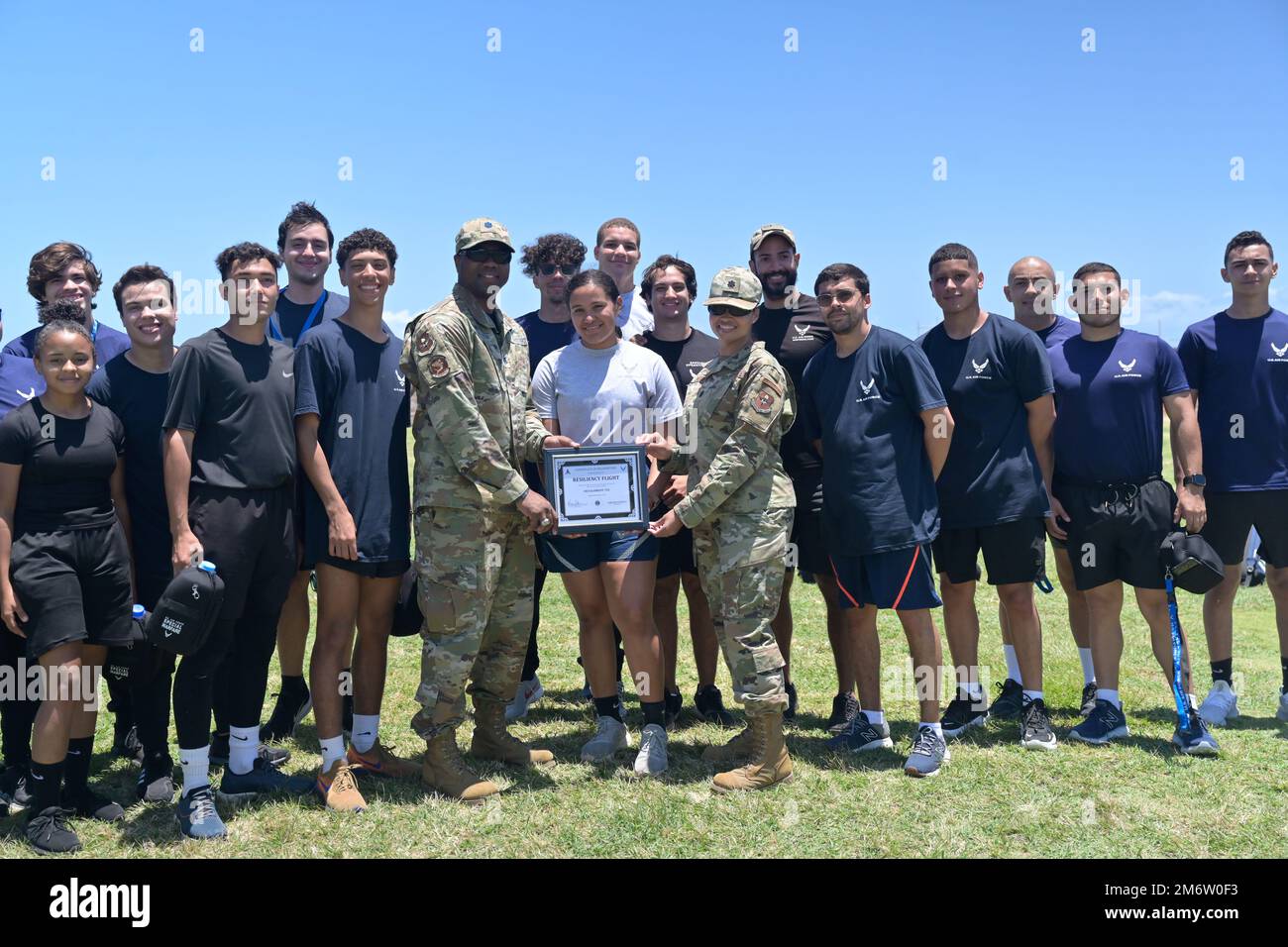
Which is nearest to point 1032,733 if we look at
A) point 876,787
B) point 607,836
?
point 876,787

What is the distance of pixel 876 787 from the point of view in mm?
5266

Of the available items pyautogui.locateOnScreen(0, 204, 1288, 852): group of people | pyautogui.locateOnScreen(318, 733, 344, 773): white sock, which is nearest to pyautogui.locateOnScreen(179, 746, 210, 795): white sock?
pyautogui.locateOnScreen(0, 204, 1288, 852): group of people

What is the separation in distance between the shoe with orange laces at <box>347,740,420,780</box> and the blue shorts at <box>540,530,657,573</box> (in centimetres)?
136

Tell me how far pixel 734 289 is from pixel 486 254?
4.38 feet

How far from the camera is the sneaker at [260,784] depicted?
5.17 meters

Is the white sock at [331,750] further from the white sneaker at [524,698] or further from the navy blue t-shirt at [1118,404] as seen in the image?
the navy blue t-shirt at [1118,404]

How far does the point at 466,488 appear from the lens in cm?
504

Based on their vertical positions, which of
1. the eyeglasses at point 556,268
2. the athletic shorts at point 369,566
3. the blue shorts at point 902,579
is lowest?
the blue shorts at point 902,579

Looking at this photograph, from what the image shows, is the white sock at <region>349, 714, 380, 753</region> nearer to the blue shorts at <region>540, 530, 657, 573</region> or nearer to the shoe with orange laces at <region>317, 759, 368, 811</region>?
the shoe with orange laces at <region>317, 759, 368, 811</region>

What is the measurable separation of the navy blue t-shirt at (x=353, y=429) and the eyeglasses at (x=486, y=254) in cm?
71

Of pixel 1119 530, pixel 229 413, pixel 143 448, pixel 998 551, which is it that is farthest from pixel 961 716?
pixel 143 448

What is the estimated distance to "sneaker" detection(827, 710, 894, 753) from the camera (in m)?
5.97

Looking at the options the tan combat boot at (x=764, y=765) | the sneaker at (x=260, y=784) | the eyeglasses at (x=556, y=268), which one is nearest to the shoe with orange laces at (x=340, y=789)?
the sneaker at (x=260, y=784)

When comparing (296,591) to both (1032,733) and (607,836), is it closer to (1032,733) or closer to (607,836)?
(607,836)
